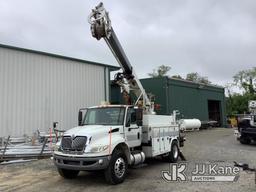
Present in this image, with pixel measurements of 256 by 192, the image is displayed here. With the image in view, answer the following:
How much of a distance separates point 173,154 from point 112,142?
14.1ft

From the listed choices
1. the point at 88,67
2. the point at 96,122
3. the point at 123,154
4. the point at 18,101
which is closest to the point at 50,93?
the point at 18,101

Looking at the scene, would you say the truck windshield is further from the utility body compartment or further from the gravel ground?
the gravel ground

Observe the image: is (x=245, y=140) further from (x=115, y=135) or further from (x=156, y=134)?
(x=115, y=135)

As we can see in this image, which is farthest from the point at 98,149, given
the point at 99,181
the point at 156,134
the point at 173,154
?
the point at 173,154

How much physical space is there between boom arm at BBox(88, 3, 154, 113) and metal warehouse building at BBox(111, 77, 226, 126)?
9.20m

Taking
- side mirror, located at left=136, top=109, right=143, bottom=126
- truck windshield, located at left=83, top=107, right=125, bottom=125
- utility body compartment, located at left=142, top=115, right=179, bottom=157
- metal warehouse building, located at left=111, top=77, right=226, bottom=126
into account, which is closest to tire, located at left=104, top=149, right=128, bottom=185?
truck windshield, located at left=83, top=107, right=125, bottom=125

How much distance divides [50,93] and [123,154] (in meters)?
9.97

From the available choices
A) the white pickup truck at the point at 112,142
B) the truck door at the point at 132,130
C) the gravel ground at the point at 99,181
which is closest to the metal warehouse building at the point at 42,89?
the gravel ground at the point at 99,181

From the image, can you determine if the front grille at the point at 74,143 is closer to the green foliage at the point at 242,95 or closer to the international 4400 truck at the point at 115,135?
the international 4400 truck at the point at 115,135

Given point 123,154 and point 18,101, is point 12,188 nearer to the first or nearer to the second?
point 123,154

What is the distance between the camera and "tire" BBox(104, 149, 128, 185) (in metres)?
7.45

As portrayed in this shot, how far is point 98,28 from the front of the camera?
8883 millimetres

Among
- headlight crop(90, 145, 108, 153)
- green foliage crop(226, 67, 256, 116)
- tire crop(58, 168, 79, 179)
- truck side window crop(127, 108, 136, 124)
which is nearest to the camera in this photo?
headlight crop(90, 145, 108, 153)

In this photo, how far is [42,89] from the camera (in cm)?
1644
